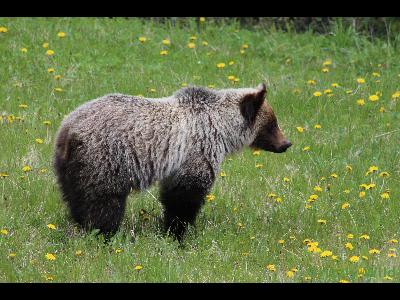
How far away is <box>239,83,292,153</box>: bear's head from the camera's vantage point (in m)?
9.12

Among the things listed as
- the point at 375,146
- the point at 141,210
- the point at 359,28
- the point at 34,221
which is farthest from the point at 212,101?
the point at 359,28

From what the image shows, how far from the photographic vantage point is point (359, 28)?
15.2 meters

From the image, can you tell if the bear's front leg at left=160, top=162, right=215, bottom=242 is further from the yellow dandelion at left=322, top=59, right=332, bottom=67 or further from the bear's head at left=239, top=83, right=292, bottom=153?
the yellow dandelion at left=322, top=59, right=332, bottom=67

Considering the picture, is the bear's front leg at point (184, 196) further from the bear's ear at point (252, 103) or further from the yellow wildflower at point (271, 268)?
the yellow wildflower at point (271, 268)

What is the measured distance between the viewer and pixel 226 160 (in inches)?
416

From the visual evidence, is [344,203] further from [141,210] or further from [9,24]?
[9,24]

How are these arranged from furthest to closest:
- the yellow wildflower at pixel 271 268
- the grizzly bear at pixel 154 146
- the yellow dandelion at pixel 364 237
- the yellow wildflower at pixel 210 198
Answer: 1. the yellow wildflower at pixel 210 198
2. the yellow dandelion at pixel 364 237
3. the grizzly bear at pixel 154 146
4. the yellow wildflower at pixel 271 268

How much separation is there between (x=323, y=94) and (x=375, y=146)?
175 cm

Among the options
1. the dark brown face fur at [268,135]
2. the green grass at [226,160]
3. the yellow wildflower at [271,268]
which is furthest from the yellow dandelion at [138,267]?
the dark brown face fur at [268,135]

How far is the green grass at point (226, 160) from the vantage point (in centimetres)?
782

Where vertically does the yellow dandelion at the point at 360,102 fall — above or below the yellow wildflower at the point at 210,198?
above

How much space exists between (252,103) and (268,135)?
51 cm

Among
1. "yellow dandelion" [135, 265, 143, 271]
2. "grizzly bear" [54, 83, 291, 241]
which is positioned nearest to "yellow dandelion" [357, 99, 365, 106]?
"grizzly bear" [54, 83, 291, 241]

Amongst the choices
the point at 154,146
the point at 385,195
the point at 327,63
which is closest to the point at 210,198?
the point at 154,146
